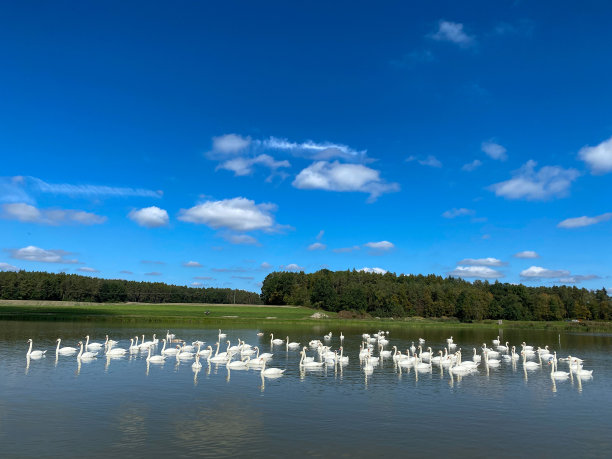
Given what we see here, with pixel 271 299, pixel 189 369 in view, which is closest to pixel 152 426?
pixel 189 369

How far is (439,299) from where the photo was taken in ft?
467

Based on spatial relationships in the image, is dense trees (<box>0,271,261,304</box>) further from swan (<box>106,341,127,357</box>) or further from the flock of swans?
swan (<box>106,341,127,357</box>)

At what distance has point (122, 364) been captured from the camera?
34.2m

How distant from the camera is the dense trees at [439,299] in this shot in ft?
435

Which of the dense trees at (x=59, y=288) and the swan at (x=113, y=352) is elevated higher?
the dense trees at (x=59, y=288)

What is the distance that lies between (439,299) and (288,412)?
129 meters

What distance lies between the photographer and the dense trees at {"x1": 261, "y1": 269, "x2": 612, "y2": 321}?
132500 mm

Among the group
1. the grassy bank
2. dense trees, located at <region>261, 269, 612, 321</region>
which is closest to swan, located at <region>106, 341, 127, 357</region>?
the grassy bank

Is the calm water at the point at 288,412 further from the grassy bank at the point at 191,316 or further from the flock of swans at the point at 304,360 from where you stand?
the grassy bank at the point at 191,316

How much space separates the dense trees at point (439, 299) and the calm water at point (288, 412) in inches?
3870

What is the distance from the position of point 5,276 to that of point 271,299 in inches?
3799

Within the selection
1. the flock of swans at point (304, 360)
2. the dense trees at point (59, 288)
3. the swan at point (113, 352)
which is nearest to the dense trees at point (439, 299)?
the dense trees at point (59, 288)

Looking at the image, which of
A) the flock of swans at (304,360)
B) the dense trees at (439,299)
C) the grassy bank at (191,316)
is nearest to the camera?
the flock of swans at (304,360)

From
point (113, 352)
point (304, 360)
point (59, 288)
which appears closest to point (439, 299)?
point (304, 360)
